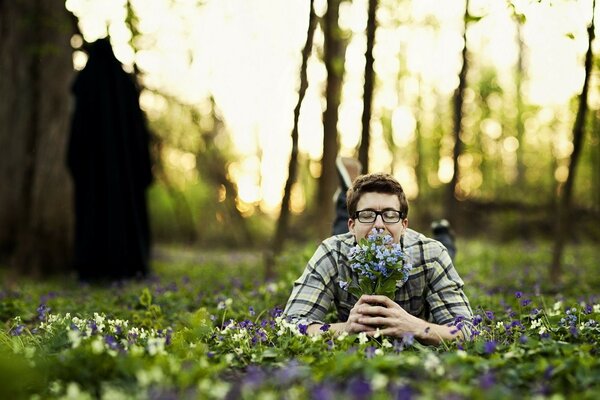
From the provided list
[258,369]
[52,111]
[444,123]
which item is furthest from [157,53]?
[444,123]

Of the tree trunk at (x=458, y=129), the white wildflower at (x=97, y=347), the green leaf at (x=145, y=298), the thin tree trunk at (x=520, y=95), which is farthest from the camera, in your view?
the thin tree trunk at (x=520, y=95)

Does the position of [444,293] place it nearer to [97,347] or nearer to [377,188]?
[377,188]

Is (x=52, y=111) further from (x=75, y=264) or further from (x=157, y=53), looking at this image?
(x=157, y=53)

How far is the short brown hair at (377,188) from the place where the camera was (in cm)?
367

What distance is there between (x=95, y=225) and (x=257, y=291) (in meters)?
2.81

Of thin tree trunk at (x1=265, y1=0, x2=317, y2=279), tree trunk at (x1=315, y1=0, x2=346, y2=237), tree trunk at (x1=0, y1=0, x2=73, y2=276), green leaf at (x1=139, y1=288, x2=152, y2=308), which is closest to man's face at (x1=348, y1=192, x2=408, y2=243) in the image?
green leaf at (x1=139, y1=288, x2=152, y2=308)

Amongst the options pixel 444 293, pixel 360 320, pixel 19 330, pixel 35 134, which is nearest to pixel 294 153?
pixel 35 134

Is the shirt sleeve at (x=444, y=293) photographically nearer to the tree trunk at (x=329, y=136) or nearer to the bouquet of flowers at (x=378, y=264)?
the bouquet of flowers at (x=378, y=264)

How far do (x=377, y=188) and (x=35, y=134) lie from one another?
18.8 ft

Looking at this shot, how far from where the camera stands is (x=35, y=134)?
7.87 metres

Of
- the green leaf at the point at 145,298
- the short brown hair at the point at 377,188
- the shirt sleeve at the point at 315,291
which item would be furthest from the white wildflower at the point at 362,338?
the green leaf at the point at 145,298

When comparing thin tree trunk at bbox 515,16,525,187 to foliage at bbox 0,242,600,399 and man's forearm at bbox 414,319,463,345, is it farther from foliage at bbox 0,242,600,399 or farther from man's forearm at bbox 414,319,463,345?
man's forearm at bbox 414,319,463,345

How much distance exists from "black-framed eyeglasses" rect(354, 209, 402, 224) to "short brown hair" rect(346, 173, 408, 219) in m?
0.06

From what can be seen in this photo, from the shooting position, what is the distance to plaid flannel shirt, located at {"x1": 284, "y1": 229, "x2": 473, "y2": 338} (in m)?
3.81
